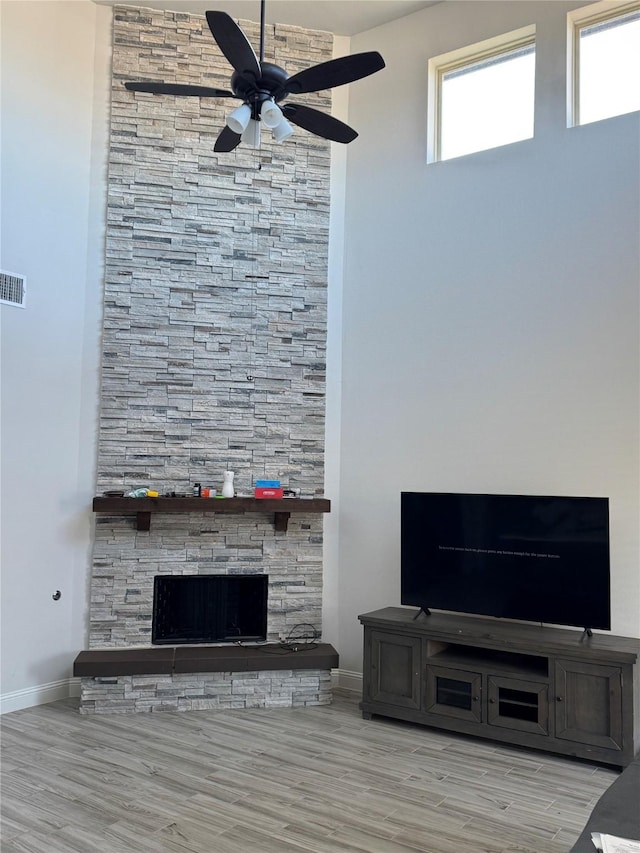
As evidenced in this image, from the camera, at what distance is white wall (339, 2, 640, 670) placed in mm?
4152

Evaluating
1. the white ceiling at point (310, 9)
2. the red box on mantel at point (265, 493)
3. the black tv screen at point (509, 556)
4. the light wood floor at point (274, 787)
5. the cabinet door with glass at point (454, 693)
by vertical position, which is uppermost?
the white ceiling at point (310, 9)

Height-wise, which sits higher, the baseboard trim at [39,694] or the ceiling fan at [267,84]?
the ceiling fan at [267,84]

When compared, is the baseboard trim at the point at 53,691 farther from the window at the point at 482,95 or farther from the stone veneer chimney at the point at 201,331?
the window at the point at 482,95

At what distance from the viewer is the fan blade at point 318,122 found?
321cm

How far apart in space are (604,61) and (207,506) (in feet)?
Result: 12.3

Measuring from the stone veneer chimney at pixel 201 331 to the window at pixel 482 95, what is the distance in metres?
0.94

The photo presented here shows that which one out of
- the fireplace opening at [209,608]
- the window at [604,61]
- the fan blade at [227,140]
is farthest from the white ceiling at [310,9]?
the fireplace opening at [209,608]

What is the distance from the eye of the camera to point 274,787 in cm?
336

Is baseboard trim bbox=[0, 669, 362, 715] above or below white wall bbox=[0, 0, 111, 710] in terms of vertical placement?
below

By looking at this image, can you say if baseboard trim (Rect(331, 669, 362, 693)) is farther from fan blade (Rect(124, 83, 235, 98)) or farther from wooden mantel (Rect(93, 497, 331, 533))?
fan blade (Rect(124, 83, 235, 98))

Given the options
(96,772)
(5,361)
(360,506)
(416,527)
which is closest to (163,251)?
(5,361)

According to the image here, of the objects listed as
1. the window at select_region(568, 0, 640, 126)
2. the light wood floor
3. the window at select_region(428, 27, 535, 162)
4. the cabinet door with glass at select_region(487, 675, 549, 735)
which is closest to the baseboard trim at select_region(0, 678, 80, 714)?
the light wood floor

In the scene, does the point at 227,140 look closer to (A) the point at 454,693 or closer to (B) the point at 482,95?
(B) the point at 482,95

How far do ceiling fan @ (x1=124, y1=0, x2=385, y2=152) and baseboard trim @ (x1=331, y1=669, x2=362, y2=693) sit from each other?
353cm
